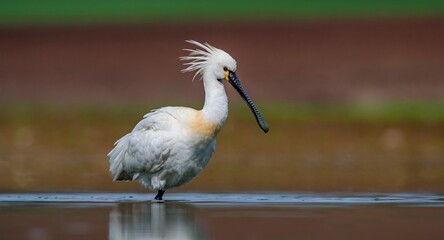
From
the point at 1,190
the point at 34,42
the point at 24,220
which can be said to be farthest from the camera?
the point at 34,42

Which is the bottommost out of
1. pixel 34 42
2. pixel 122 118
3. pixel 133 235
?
pixel 133 235

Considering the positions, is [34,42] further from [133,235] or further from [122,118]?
[133,235]

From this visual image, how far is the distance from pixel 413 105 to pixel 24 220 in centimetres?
1277

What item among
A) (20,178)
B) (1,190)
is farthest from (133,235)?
(20,178)

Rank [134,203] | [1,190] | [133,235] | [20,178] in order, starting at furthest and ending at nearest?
[20,178], [1,190], [134,203], [133,235]

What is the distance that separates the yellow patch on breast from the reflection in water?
0.77 m

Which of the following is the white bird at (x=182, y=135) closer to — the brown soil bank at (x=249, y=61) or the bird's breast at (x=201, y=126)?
the bird's breast at (x=201, y=126)

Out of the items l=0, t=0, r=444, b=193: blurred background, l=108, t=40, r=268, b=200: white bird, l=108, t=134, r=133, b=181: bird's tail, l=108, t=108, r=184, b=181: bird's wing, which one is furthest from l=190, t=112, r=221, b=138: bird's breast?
l=0, t=0, r=444, b=193: blurred background

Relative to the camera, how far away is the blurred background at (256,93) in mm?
16969

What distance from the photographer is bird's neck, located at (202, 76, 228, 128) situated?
12898 mm

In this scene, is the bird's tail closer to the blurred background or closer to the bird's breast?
the blurred background

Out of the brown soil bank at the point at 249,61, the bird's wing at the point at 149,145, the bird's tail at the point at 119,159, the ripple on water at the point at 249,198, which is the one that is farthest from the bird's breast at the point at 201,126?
the brown soil bank at the point at 249,61

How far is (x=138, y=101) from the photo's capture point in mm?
23906

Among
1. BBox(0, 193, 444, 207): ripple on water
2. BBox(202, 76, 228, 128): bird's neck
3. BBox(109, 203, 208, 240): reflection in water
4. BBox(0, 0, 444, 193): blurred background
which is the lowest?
BBox(109, 203, 208, 240): reflection in water
